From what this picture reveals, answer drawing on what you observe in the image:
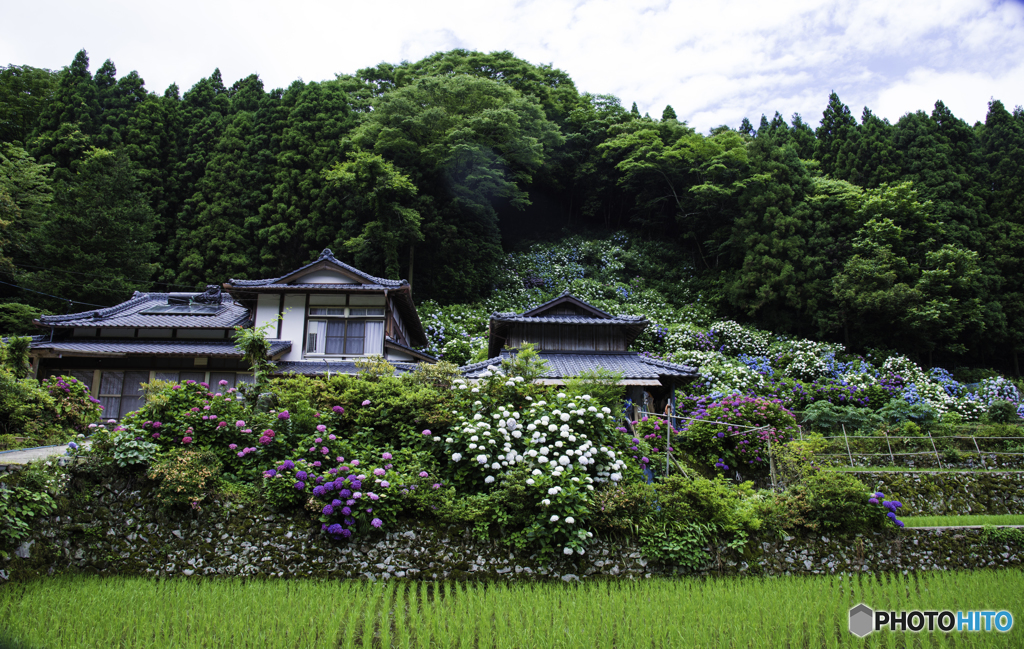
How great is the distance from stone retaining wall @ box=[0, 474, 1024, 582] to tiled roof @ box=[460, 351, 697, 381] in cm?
768

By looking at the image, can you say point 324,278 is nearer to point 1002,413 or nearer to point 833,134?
point 1002,413

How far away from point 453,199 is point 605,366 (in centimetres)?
1864

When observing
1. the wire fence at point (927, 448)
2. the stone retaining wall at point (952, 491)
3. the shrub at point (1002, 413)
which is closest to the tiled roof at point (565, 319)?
the wire fence at point (927, 448)

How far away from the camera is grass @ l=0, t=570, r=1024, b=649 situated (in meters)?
5.25

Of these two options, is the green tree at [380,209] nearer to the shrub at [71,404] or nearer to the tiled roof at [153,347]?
the tiled roof at [153,347]

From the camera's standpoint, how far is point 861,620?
5773mm

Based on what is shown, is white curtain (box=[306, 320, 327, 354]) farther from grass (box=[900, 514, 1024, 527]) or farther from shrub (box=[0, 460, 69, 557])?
grass (box=[900, 514, 1024, 527])

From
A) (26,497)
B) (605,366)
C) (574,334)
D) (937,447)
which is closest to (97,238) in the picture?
(574,334)

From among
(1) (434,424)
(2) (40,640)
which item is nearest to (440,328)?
(1) (434,424)

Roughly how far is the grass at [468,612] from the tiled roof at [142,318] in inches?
552

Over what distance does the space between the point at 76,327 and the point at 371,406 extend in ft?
52.8

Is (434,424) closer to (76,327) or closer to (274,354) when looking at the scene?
(274,354)

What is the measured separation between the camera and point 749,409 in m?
12.7

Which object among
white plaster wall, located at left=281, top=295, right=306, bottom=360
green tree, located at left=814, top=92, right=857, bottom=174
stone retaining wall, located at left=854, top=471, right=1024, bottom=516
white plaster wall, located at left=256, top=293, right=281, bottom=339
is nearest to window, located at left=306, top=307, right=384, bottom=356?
white plaster wall, located at left=281, top=295, right=306, bottom=360
